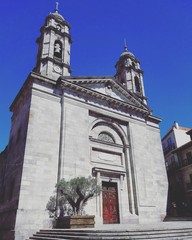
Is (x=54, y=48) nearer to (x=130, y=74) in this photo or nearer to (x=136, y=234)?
(x=130, y=74)

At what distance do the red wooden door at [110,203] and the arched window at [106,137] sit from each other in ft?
10.8

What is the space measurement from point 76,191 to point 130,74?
612 inches

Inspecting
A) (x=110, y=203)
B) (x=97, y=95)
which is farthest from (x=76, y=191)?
(x=97, y=95)

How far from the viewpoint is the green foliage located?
10.7 metres

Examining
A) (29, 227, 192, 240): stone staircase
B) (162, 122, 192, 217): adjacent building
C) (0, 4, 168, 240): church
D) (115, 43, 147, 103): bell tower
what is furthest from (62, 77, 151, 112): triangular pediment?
(29, 227, 192, 240): stone staircase

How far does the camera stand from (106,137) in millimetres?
16031

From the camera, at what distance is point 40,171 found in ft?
37.9

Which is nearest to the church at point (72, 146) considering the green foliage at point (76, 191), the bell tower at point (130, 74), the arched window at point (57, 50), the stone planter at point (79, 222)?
the arched window at point (57, 50)

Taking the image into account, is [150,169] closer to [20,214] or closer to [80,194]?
[80,194]

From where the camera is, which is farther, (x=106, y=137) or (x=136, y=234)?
(x=106, y=137)

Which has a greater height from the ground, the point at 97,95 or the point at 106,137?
the point at 97,95

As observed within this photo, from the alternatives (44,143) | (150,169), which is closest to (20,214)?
(44,143)

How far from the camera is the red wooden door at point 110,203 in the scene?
1319 centimetres

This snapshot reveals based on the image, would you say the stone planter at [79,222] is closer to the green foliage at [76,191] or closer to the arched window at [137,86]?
the green foliage at [76,191]
